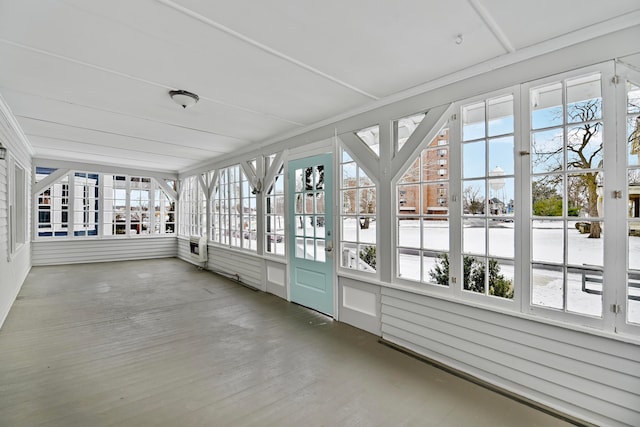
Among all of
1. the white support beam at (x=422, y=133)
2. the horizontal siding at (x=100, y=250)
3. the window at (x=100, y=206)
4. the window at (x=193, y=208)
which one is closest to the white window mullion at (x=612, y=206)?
the white support beam at (x=422, y=133)

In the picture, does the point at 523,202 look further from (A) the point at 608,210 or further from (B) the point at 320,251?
(B) the point at 320,251

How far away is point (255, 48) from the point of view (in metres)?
2.33

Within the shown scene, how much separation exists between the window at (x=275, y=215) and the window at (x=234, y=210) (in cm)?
46

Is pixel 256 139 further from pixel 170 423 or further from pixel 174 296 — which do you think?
pixel 170 423

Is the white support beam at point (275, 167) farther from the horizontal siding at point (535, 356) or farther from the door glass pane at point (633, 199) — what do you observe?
the door glass pane at point (633, 199)

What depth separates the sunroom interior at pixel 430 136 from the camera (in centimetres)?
196

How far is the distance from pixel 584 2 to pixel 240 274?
233 inches

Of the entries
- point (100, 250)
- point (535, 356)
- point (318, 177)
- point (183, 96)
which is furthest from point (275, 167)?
point (100, 250)

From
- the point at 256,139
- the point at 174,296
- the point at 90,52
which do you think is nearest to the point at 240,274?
the point at 174,296

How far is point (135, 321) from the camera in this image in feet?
12.8

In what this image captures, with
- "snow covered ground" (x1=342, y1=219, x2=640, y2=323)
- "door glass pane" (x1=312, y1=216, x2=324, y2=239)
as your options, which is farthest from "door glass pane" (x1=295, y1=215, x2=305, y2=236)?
"snow covered ground" (x1=342, y1=219, x2=640, y2=323)

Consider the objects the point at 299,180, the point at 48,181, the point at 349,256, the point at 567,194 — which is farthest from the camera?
the point at 48,181

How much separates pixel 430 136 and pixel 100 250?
362 inches

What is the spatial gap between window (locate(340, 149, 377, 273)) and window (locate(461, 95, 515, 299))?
1087 millimetres
